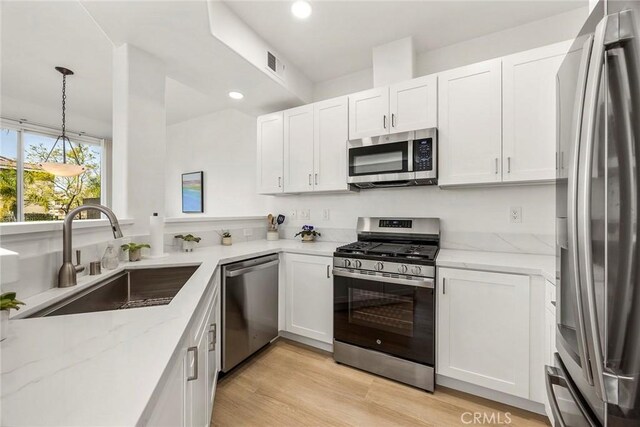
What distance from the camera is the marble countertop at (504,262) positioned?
1553mm

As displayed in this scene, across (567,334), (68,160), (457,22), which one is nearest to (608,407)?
(567,334)

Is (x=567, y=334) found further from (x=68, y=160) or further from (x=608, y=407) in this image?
(x=68, y=160)

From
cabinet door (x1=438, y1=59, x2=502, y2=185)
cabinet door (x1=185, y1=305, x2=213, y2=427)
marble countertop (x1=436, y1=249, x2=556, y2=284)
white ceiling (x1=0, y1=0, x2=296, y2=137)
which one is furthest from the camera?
cabinet door (x1=438, y1=59, x2=502, y2=185)

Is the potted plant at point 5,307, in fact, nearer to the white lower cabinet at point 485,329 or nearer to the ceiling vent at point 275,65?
the white lower cabinet at point 485,329

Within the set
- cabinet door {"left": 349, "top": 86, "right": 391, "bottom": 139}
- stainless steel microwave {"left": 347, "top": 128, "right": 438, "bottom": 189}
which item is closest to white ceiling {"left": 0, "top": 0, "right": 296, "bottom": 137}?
cabinet door {"left": 349, "top": 86, "right": 391, "bottom": 139}

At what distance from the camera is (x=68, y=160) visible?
4773 mm

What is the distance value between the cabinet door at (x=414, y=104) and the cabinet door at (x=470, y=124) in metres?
0.05

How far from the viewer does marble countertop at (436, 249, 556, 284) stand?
155 cm

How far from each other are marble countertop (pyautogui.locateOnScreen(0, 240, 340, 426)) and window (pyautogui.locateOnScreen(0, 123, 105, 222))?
3948 mm

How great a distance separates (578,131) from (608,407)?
730 mm

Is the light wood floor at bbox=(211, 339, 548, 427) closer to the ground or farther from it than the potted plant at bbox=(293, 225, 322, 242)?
closer to the ground

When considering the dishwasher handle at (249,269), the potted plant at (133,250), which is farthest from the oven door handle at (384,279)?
the potted plant at (133,250)

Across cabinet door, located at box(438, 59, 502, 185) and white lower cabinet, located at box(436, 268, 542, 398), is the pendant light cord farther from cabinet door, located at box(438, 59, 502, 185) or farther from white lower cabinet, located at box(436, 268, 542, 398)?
white lower cabinet, located at box(436, 268, 542, 398)

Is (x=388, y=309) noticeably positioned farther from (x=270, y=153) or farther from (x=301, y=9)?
(x=301, y=9)
